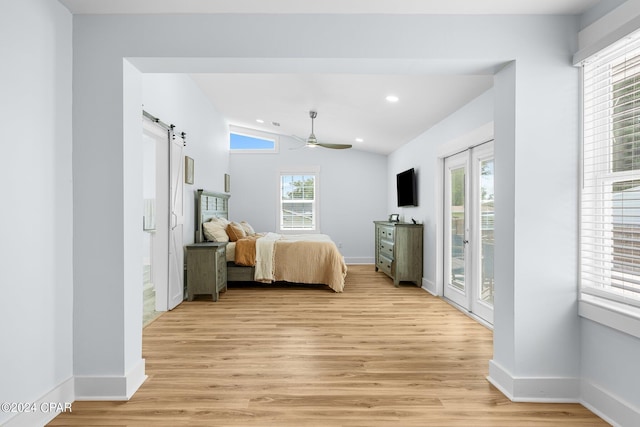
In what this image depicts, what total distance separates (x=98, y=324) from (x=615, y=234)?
128 inches

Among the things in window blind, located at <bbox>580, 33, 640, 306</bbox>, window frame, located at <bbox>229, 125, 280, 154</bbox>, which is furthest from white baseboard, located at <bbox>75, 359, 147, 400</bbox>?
window frame, located at <bbox>229, 125, 280, 154</bbox>

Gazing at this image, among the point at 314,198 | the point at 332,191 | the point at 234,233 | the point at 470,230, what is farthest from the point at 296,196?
the point at 470,230

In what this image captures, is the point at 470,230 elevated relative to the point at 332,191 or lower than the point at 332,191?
lower

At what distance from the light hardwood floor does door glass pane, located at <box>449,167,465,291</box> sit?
523 millimetres

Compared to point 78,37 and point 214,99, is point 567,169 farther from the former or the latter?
point 214,99

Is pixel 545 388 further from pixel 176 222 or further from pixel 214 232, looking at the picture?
pixel 214 232

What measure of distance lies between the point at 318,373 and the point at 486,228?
2462mm

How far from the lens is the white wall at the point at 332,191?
7.92m

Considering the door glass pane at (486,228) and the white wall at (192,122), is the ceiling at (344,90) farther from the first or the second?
the door glass pane at (486,228)

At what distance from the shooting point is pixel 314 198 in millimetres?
7973

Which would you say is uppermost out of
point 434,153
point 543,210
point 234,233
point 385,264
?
point 434,153

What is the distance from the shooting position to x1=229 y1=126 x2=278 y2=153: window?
25.9 ft

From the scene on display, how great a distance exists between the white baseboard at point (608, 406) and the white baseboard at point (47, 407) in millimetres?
3162

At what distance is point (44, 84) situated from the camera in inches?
77.0
